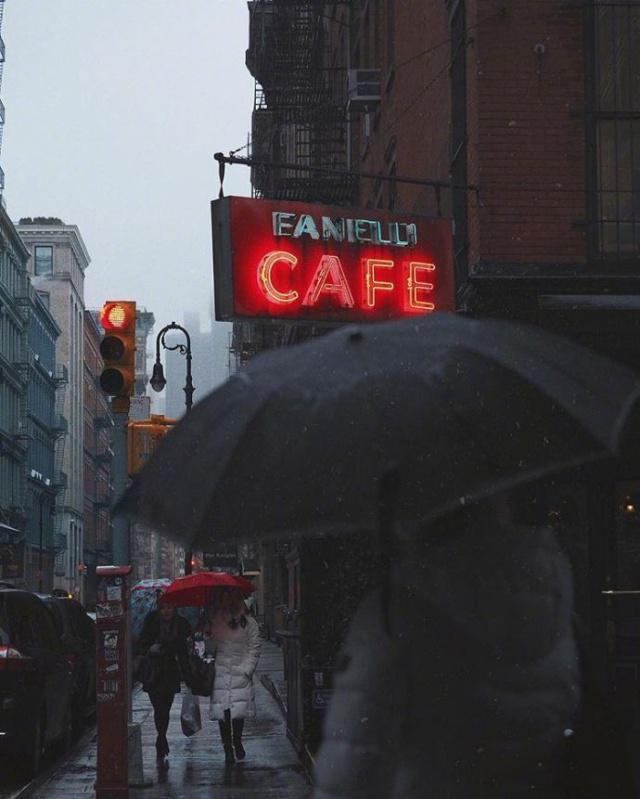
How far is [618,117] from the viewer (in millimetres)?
13844

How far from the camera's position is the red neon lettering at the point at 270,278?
14.4 meters

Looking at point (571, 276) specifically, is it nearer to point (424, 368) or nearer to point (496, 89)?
point (496, 89)

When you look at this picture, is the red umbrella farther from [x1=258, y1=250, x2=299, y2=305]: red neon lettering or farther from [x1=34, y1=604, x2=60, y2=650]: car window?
[x1=258, y1=250, x2=299, y2=305]: red neon lettering

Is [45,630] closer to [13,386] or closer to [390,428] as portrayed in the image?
[390,428]

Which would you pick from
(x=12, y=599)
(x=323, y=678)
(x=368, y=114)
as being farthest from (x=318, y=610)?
(x=368, y=114)

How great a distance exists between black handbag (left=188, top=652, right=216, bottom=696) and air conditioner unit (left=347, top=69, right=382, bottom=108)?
34.0 ft

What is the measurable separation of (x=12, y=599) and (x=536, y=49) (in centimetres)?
718

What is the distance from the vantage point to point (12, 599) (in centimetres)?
1445

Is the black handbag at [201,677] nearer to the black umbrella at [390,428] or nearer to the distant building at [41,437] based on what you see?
the black umbrella at [390,428]

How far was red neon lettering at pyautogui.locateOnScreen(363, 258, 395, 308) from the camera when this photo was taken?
14.6 meters

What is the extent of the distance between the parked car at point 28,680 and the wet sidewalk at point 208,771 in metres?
0.40

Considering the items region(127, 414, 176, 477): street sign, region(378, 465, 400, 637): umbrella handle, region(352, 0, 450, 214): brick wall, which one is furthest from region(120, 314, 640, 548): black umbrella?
region(127, 414, 176, 477): street sign

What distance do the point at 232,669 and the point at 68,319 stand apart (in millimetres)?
96805

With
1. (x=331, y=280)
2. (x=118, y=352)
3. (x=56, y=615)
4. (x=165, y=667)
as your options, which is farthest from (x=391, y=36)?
(x=165, y=667)
